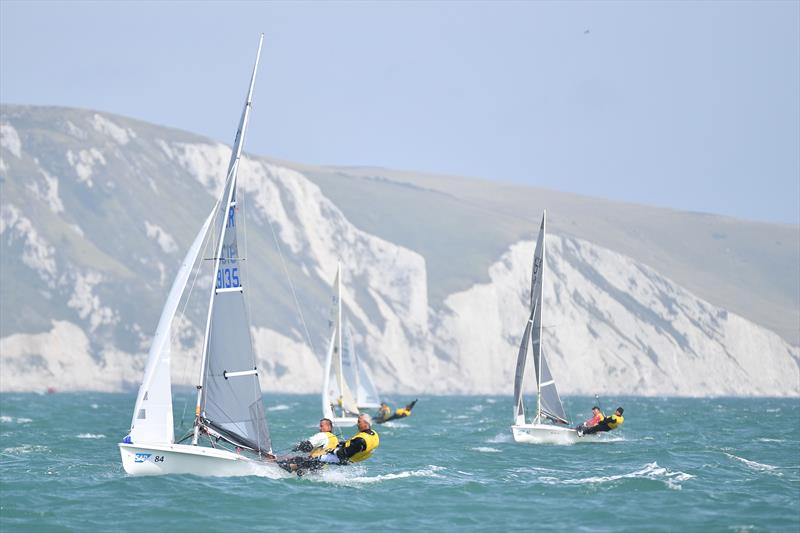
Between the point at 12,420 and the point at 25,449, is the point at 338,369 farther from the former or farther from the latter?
the point at 25,449

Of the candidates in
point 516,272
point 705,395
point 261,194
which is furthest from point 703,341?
point 261,194

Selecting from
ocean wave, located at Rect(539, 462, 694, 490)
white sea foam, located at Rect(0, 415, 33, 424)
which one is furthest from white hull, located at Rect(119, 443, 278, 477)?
white sea foam, located at Rect(0, 415, 33, 424)

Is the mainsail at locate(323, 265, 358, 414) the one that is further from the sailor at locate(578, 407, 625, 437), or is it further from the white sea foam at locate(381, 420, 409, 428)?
the sailor at locate(578, 407, 625, 437)

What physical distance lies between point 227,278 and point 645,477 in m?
12.9

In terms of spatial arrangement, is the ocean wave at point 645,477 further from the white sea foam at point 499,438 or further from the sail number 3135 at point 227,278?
the white sea foam at point 499,438

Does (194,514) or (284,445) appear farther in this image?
(284,445)

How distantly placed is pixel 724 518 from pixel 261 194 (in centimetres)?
14614

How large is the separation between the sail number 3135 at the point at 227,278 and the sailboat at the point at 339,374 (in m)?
31.3

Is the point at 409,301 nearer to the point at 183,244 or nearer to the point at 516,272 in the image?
the point at 516,272

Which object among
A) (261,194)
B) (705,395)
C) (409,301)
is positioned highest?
(261,194)

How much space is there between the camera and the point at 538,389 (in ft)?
Result: 179

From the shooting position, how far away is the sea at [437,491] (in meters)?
27.6

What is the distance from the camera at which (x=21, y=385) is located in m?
136

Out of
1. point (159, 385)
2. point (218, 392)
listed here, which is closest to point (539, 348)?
point (218, 392)
